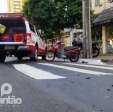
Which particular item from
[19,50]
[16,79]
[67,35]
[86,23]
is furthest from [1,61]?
[67,35]

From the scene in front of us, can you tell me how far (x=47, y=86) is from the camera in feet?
38.4

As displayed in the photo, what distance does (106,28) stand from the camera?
130 ft

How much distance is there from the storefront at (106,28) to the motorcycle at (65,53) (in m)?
9.41

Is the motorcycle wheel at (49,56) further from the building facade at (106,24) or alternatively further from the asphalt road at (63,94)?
the asphalt road at (63,94)

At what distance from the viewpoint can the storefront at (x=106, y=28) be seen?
37.5 m

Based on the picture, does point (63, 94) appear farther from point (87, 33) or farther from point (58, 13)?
point (58, 13)

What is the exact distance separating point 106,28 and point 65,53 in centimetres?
1335

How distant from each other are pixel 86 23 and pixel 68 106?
21.8 m

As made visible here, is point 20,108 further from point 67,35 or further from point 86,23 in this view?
point 67,35

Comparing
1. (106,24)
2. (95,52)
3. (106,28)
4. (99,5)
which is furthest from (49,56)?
(99,5)

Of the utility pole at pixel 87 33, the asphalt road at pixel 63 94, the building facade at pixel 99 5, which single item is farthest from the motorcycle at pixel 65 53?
the asphalt road at pixel 63 94

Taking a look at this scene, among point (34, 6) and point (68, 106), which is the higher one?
point (34, 6)

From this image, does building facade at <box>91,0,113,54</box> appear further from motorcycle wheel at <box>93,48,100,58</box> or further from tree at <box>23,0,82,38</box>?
motorcycle wheel at <box>93,48,100,58</box>

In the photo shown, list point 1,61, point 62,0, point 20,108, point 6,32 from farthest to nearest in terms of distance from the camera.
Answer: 1. point 62,0
2. point 1,61
3. point 6,32
4. point 20,108
